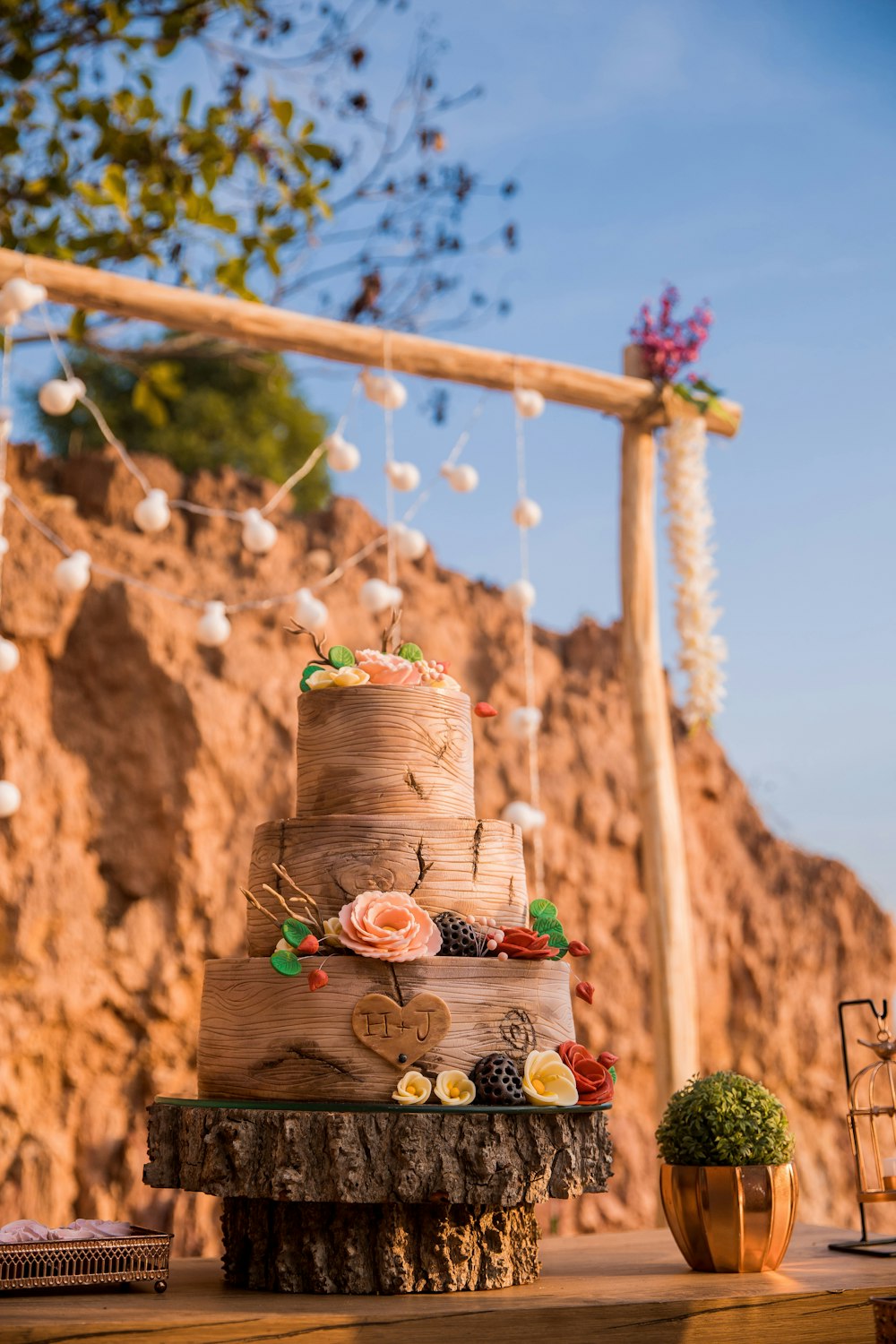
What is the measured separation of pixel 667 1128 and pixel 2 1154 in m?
3.22

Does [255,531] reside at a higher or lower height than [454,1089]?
higher

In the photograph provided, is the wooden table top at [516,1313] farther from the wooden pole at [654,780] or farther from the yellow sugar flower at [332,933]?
the wooden pole at [654,780]

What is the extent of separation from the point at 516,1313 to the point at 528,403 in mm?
3732

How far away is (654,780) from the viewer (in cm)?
614

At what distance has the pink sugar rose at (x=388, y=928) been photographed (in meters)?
3.59

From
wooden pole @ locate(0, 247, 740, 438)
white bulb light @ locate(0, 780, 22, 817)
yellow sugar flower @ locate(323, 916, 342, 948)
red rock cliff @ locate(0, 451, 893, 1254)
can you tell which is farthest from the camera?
red rock cliff @ locate(0, 451, 893, 1254)

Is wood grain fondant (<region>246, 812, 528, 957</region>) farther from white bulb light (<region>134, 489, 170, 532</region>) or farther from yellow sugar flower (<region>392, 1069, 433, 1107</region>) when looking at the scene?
white bulb light (<region>134, 489, 170, 532</region>)

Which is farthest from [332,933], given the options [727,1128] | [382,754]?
[727,1128]

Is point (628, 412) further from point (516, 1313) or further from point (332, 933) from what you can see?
point (516, 1313)

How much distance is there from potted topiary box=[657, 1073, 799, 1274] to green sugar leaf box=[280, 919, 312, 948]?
1291mm

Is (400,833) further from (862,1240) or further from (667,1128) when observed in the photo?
(862,1240)

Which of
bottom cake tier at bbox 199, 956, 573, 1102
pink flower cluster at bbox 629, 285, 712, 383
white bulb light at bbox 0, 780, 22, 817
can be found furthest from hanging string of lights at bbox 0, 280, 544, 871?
bottom cake tier at bbox 199, 956, 573, 1102

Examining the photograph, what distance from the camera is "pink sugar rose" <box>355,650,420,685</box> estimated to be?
4.23 metres

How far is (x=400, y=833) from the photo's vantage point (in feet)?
12.7
